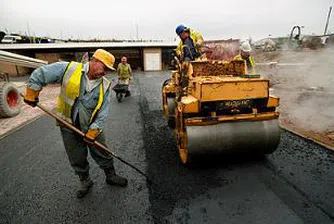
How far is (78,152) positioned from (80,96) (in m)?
0.73

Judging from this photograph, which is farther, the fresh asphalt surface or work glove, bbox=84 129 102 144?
work glove, bbox=84 129 102 144

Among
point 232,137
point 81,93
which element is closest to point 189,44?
point 232,137

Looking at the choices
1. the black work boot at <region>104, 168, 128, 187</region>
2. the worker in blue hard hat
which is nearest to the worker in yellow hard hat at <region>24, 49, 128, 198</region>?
the black work boot at <region>104, 168, 128, 187</region>

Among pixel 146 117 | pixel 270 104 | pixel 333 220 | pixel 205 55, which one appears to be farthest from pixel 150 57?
pixel 333 220

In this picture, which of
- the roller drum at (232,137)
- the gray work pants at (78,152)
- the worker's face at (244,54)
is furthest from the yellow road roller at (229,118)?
the gray work pants at (78,152)

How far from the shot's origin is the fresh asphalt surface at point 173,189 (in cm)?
264

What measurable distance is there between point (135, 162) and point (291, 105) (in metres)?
5.36

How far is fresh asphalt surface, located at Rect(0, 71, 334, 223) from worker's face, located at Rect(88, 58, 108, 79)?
151 cm

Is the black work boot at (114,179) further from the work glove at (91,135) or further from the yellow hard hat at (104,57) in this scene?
the yellow hard hat at (104,57)

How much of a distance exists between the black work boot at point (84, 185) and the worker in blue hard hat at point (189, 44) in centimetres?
278

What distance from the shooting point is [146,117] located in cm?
654

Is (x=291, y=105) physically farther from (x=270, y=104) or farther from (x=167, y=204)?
(x=167, y=204)

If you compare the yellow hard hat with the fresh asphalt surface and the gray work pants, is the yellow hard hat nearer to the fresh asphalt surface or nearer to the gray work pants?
the gray work pants

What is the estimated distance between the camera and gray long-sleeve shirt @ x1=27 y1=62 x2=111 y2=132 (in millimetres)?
2688
